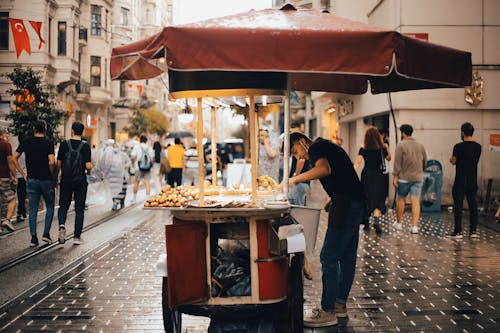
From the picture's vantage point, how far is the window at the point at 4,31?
30.7 metres

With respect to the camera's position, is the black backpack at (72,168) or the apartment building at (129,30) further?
the apartment building at (129,30)

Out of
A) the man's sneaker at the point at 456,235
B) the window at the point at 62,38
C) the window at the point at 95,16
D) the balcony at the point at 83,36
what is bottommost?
the man's sneaker at the point at 456,235

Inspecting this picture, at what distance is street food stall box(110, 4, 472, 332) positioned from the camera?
480cm

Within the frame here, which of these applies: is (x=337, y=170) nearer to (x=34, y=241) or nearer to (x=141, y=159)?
(x=34, y=241)

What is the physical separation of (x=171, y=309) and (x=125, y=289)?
2.44 m

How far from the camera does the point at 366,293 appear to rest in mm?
7395

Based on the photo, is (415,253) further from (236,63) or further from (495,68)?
(495,68)

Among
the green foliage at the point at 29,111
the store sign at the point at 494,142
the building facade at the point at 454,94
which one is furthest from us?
the green foliage at the point at 29,111

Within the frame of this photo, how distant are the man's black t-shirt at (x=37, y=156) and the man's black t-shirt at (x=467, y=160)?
7.12 m

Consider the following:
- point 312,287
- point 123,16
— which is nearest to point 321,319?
point 312,287

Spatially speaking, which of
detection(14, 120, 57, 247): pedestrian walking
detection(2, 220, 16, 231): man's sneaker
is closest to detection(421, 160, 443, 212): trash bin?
detection(14, 120, 57, 247): pedestrian walking

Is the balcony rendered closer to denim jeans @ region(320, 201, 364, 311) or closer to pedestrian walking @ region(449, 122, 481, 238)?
pedestrian walking @ region(449, 122, 481, 238)

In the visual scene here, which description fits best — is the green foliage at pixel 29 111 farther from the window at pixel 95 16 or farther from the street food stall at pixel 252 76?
the window at pixel 95 16

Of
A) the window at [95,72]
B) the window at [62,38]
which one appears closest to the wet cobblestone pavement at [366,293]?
the window at [62,38]
